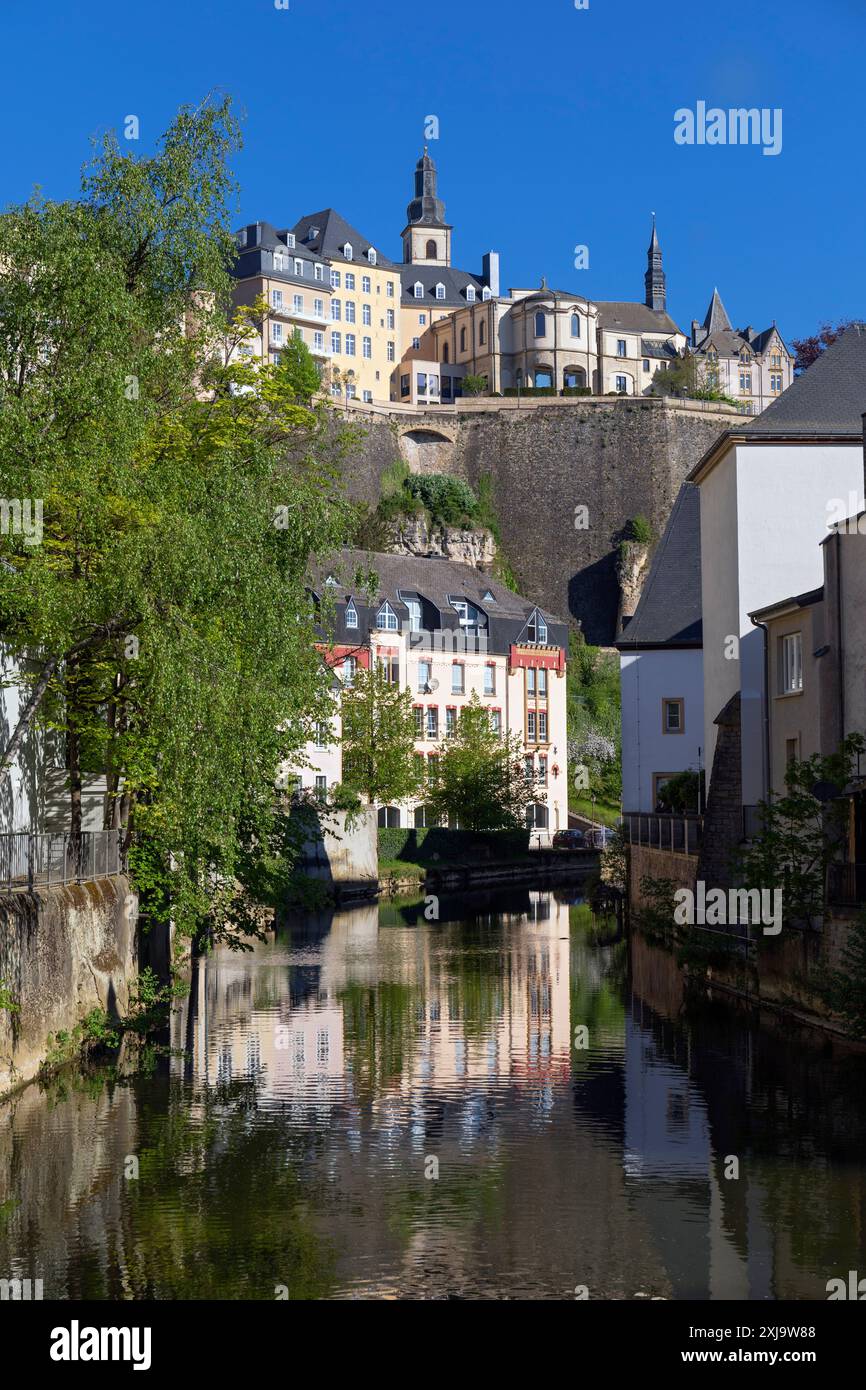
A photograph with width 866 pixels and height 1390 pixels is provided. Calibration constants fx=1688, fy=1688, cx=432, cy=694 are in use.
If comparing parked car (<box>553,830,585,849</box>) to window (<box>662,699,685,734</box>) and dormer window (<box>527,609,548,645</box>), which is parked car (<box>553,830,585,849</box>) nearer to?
dormer window (<box>527,609,548,645</box>)

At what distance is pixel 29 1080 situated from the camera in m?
19.6

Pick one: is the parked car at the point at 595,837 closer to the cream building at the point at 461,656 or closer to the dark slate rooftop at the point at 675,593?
the cream building at the point at 461,656

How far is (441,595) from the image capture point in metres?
78.4

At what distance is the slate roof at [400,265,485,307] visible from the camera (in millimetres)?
140250

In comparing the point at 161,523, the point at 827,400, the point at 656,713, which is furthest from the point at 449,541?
the point at 161,523

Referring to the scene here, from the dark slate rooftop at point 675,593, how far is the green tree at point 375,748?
62.4 feet

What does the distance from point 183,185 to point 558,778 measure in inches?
2331

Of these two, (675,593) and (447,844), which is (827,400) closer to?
(675,593)

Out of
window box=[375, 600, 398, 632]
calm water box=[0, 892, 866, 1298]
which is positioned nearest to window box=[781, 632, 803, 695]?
calm water box=[0, 892, 866, 1298]

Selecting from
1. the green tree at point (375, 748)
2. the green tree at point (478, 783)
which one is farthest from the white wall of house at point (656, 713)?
the green tree at point (478, 783)

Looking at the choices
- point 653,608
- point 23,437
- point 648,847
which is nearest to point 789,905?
point 23,437

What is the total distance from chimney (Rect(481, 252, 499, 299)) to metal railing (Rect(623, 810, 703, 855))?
109m

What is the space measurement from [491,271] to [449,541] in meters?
55.1

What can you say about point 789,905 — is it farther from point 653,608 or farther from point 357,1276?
point 653,608
